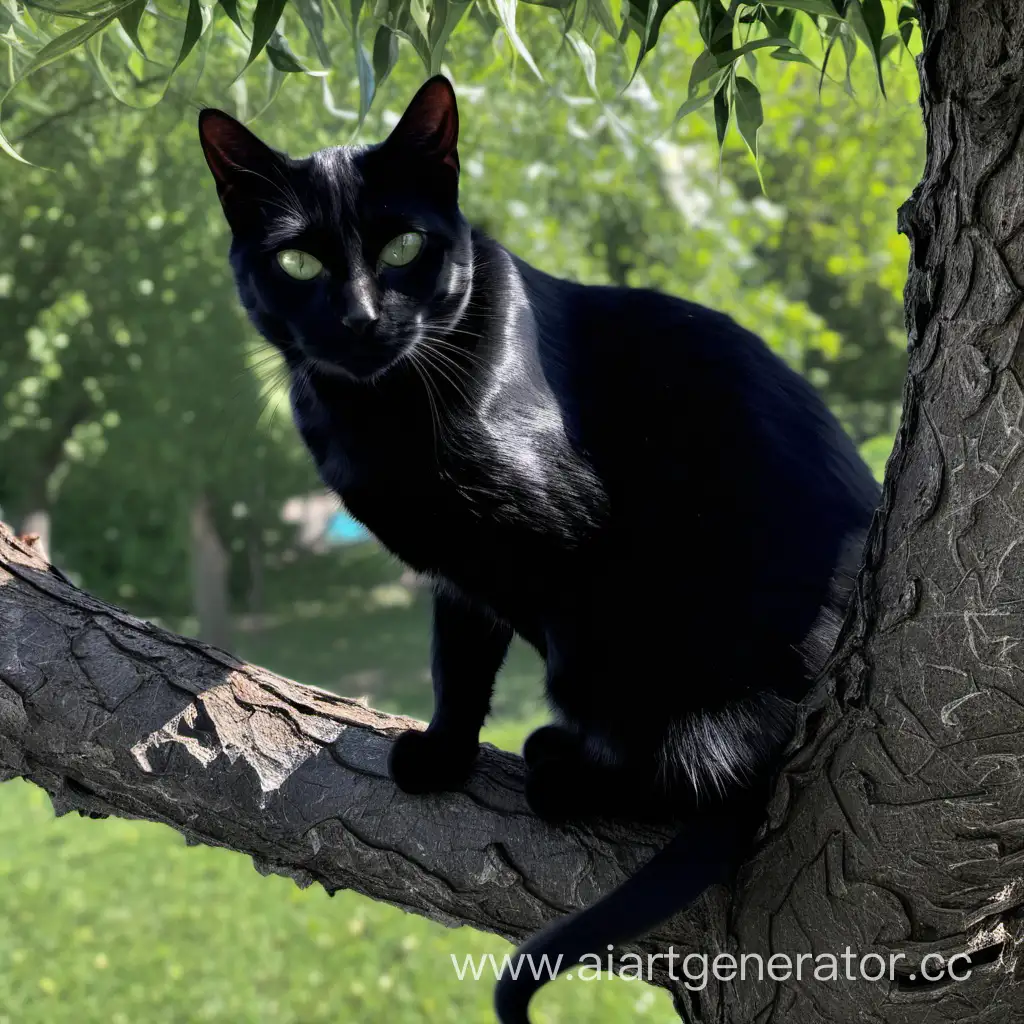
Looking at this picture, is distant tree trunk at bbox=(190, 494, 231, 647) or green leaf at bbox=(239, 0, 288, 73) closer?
green leaf at bbox=(239, 0, 288, 73)

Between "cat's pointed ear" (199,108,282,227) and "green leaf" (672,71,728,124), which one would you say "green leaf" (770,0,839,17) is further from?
"cat's pointed ear" (199,108,282,227)

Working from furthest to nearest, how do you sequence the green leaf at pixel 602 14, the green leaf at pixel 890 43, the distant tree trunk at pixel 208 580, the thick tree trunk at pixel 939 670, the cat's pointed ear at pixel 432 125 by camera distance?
the distant tree trunk at pixel 208 580 → the green leaf at pixel 890 43 → the cat's pointed ear at pixel 432 125 → the green leaf at pixel 602 14 → the thick tree trunk at pixel 939 670

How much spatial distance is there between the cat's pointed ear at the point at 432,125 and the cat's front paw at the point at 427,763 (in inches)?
32.2

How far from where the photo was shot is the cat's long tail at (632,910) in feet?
3.77

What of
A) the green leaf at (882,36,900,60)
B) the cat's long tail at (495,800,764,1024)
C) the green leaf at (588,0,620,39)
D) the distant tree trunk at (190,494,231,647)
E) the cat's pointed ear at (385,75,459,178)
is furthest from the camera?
the distant tree trunk at (190,494,231,647)

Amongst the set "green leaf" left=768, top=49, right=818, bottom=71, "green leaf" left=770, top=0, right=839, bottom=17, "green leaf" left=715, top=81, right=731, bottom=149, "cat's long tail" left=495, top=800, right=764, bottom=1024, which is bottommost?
"cat's long tail" left=495, top=800, right=764, bottom=1024

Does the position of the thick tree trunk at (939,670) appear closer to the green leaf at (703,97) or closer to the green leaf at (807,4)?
the green leaf at (807,4)

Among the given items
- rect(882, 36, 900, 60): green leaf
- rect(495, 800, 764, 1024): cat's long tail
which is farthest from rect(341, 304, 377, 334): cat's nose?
rect(882, 36, 900, 60): green leaf

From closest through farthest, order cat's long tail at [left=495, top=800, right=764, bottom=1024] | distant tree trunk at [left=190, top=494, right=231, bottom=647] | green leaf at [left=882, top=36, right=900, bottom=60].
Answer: cat's long tail at [left=495, top=800, right=764, bottom=1024] → green leaf at [left=882, top=36, right=900, bottom=60] → distant tree trunk at [left=190, top=494, right=231, bottom=647]

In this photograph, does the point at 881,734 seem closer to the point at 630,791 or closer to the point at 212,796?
the point at 630,791

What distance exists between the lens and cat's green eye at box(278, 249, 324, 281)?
150 cm

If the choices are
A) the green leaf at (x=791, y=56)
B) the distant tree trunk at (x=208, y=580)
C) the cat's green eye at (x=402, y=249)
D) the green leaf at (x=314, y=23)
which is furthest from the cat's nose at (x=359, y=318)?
the distant tree trunk at (x=208, y=580)

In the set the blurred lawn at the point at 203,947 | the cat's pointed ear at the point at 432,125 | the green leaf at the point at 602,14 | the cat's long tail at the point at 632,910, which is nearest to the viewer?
the cat's long tail at the point at 632,910

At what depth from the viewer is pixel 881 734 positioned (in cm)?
119
